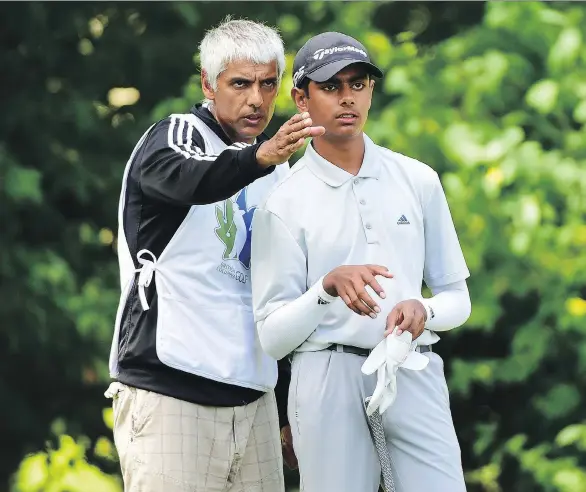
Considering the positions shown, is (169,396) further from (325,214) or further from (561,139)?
(561,139)

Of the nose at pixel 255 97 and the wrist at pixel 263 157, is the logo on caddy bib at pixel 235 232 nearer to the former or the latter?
the nose at pixel 255 97

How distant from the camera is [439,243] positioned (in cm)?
386

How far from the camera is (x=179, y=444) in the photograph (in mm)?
3922

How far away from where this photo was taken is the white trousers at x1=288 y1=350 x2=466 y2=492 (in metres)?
3.64

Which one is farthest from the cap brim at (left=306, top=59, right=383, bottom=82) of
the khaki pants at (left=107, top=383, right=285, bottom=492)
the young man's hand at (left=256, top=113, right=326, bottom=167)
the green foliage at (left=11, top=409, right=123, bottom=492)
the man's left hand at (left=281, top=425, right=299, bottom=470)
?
the green foliage at (left=11, top=409, right=123, bottom=492)

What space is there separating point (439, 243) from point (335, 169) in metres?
0.33

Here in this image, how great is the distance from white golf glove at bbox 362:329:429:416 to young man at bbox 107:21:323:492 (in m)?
0.52

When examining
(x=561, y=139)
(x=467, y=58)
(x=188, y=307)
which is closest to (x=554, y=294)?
(x=561, y=139)

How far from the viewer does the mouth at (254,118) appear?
4.04 meters

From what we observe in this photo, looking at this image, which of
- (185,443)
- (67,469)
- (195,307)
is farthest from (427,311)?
(67,469)

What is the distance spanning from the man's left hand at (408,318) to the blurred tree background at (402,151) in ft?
13.5

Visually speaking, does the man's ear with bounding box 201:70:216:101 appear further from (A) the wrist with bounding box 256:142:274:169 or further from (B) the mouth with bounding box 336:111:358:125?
(A) the wrist with bounding box 256:142:274:169

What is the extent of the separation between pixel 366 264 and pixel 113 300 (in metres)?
5.46

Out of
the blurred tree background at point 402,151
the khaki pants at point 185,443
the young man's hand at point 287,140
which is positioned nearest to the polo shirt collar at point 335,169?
the young man's hand at point 287,140
